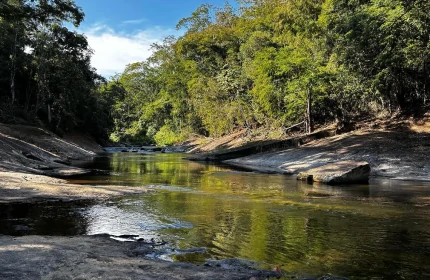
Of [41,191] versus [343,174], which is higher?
[343,174]

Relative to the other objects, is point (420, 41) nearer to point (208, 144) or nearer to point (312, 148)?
point (312, 148)

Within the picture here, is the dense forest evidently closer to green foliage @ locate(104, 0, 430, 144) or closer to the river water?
green foliage @ locate(104, 0, 430, 144)

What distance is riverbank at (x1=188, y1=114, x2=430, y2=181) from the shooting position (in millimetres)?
27969

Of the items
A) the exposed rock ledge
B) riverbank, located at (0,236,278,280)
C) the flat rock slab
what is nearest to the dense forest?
the flat rock slab

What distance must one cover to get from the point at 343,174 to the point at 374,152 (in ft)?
27.7

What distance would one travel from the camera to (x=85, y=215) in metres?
13.6

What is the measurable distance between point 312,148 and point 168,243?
29.2 meters

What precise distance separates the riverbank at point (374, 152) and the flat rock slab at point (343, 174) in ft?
12.4

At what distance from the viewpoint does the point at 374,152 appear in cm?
Answer: 3127

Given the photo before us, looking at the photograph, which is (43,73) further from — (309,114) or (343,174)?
(343,174)

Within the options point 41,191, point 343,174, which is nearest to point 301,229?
point 41,191

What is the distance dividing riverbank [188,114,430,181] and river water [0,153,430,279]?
7855 millimetres

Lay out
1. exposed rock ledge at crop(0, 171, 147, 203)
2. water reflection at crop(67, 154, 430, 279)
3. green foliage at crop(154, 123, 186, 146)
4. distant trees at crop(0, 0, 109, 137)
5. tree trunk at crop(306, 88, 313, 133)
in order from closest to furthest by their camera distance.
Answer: water reflection at crop(67, 154, 430, 279), exposed rock ledge at crop(0, 171, 147, 203), tree trunk at crop(306, 88, 313, 133), distant trees at crop(0, 0, 109, 137), green foliage at crop(154, 123, 186, 146)

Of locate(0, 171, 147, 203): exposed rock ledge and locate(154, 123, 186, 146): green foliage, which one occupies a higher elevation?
locate(154, 123, 186, 146): green foliage
